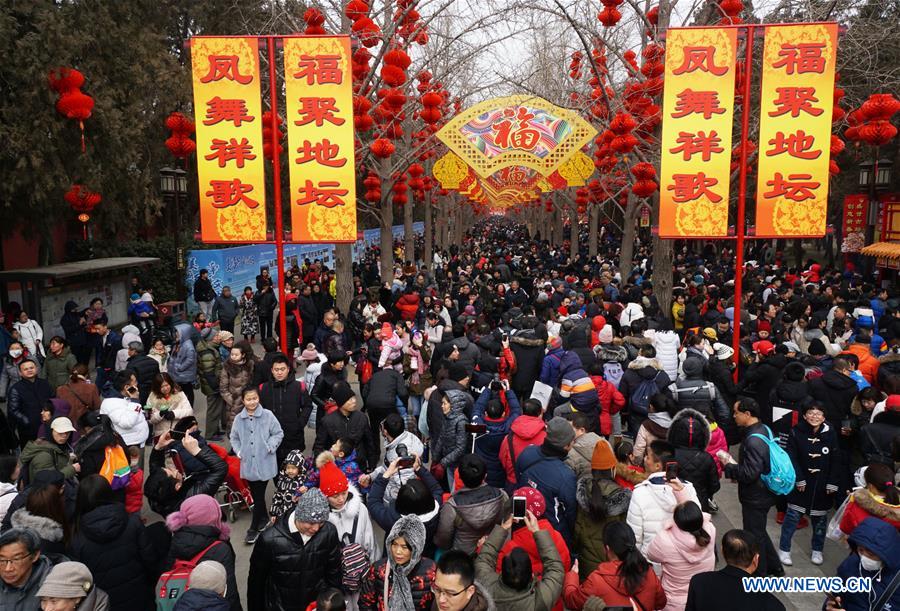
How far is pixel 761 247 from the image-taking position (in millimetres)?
32156

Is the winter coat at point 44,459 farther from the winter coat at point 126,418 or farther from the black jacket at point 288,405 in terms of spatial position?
the black jacket at point 288,405

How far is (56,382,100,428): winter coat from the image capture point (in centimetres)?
650

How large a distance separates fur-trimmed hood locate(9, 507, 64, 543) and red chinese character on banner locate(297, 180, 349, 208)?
4.70 m

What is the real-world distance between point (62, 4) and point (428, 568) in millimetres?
13459

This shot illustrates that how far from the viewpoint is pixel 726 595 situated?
3139mm

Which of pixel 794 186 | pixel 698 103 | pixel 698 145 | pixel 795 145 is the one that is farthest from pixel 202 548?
pixel 795 145

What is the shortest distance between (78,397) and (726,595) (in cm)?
612

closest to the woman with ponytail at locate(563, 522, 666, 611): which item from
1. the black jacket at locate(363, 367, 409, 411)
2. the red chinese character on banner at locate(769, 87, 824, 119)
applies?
the black jacket at locate(363, 367, 409, 411)

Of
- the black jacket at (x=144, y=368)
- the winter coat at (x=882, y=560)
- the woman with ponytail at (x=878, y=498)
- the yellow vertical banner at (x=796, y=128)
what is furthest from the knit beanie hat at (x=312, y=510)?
the yellow vertical banner at (x=796, y=128)

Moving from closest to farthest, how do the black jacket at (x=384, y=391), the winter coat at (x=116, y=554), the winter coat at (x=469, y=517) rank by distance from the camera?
the winter coat at (x=116, y=554)
the winter coat at (x=469, y=517)
the black jacket at (x=384, y=391)

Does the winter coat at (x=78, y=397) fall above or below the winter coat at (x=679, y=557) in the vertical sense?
above

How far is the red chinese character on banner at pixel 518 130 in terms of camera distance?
37.2 feet

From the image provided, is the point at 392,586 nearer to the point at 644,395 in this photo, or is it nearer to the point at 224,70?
the point at 644,395

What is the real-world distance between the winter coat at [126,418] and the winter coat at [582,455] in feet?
12.9
